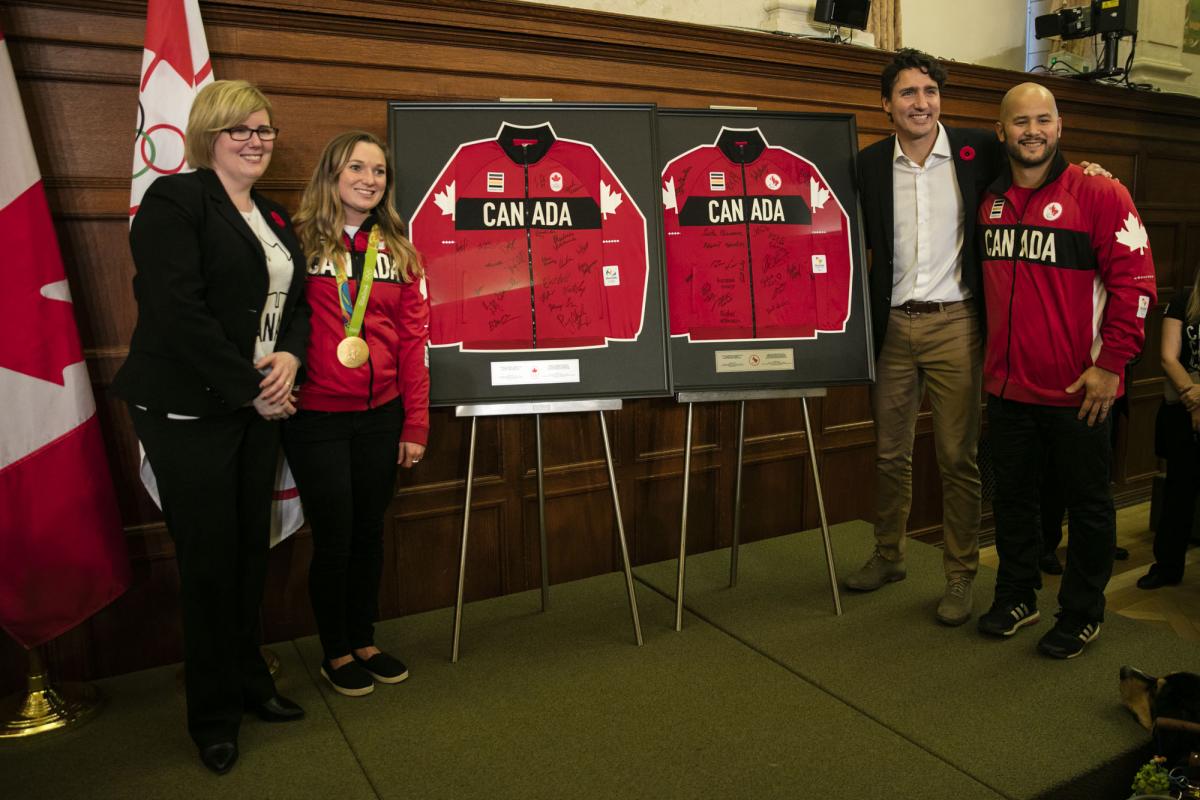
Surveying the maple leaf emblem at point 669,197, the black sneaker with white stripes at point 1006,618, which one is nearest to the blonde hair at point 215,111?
the maple leaf emblem at point 669,197

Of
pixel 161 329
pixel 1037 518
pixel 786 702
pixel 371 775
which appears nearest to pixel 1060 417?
pixel 1037 518

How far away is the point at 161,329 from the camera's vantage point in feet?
6.61

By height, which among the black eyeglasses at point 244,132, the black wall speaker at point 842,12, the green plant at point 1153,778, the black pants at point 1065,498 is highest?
the black wall speaker at point 842,12

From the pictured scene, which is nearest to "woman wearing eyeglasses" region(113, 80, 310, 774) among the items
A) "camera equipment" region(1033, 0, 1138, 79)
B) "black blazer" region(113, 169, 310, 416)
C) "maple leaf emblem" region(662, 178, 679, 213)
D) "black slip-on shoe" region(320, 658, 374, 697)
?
"black blazer" region(113, 169, 310, 416)

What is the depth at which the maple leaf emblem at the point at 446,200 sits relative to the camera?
8.87ft

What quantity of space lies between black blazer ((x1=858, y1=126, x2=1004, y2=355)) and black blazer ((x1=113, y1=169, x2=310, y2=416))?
1.96 m

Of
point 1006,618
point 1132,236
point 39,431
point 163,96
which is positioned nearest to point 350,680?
point 39,431

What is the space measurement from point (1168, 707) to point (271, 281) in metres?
2.50

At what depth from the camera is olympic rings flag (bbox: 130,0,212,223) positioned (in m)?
2.35

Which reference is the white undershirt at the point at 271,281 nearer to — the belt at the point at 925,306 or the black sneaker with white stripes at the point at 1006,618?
the belt at the point at 925,306

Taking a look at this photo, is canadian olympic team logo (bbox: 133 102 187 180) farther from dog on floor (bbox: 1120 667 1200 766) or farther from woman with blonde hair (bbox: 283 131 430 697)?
dog on floor (bbox: 1120 667 1200 766)

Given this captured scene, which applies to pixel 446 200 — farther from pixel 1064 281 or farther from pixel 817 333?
pixel 1064 281

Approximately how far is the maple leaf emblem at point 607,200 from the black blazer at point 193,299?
43.4 inches

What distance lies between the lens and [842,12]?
3930 mm
